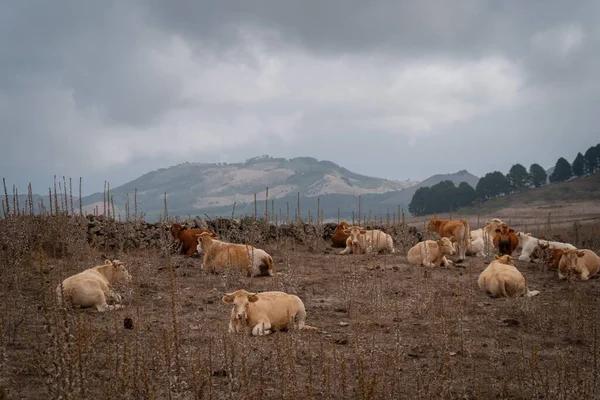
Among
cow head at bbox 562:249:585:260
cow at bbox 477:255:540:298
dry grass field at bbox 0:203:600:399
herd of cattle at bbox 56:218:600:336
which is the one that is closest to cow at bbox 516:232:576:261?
herd of cattle at bbox 56:218:600:336

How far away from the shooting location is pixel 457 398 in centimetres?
649

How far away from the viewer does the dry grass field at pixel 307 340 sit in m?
5.40

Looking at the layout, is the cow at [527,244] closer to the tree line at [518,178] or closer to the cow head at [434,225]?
the cow head at [434,225]

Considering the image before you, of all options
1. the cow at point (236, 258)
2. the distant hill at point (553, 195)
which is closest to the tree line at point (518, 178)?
the distant hill at point (553, 195)

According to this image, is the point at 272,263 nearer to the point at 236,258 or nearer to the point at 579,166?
the point at 236,258

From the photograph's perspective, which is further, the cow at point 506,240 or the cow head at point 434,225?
the cow head at point 434,225

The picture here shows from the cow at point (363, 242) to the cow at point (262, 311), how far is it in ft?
31.9

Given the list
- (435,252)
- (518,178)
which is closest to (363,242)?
(435,252)

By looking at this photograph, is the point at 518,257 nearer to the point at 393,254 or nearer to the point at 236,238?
the point at 393,254

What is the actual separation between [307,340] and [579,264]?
9.90 meters

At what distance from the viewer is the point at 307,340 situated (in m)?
8.78

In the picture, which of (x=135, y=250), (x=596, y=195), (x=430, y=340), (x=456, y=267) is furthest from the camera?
(x=596, y=195)

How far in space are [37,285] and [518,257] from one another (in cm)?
1590

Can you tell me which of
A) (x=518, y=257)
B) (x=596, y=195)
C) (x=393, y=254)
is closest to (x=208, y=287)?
(x=393, y=254)
